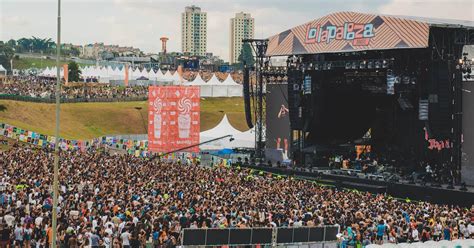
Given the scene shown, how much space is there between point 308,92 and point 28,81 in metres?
57.1

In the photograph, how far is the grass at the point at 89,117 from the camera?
67250mm

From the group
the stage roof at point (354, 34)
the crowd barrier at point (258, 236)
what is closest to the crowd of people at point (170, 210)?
the crowd barrier at point (258, 236)

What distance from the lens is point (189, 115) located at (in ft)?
153

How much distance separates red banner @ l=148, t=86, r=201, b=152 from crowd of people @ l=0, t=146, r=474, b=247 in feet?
38.1

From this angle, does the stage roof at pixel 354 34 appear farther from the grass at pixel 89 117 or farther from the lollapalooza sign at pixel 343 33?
the grass at pixel 89 117

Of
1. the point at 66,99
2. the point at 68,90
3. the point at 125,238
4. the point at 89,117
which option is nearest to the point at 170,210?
the point at 125,238

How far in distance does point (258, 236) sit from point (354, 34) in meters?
25.7

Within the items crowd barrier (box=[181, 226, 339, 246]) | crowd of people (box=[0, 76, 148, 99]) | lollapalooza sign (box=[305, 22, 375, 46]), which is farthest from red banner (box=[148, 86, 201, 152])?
crowd of people (box=[0, 76, 148, 99])

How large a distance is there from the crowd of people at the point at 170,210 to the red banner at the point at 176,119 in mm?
11621

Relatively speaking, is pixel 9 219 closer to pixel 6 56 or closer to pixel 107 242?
pixel 107 242

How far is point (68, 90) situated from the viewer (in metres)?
87.6

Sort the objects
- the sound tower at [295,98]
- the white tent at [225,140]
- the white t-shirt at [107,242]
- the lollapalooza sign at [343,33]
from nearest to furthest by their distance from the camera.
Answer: the white t-shirt at [107,242] → the lollapalooza sign at [343,33] → the sound tower at [295,98] → the white tent at [225,140]

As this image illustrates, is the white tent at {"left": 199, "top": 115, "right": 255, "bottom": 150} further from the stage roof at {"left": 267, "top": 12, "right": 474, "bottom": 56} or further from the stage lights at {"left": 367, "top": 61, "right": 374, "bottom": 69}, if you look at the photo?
the stage lights at {"left": 367, "top": 61, "right": 374, "bottom": 69}

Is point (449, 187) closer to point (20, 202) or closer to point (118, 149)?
point (20, 202)
